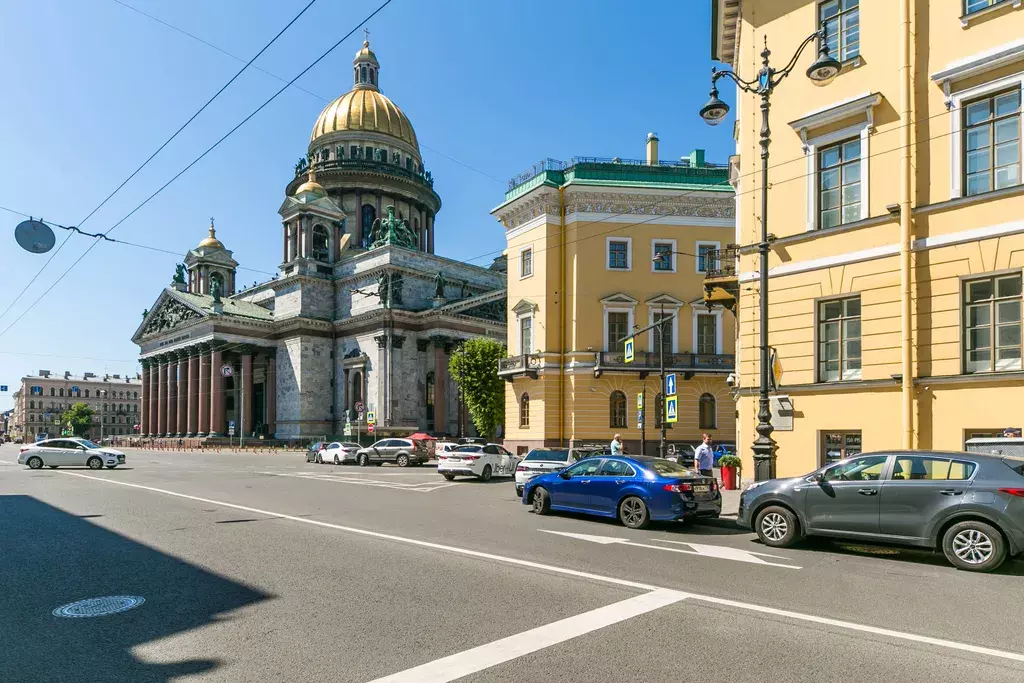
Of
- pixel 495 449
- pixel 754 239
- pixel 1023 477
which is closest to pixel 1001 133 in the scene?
pixel 754 239

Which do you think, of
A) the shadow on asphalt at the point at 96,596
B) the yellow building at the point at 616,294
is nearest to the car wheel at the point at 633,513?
the shadow on asphalt at the point at 96,596

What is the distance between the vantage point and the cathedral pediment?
73062 mm

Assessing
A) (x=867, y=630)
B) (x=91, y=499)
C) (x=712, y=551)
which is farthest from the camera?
(x=91, y=499)

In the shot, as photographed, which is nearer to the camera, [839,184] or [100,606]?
[100,606]

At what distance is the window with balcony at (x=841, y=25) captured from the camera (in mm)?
17328

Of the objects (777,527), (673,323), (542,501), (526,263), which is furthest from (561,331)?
(777,527)

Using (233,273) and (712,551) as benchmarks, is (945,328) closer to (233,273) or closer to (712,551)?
(712,551)

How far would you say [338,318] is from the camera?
68.0m

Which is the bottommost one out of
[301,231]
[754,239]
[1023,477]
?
[1023,477]

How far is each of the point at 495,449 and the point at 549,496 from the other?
545 inches

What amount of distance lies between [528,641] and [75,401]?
562 feet

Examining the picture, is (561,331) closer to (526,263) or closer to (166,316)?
(526,263)

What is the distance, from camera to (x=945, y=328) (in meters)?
15.1

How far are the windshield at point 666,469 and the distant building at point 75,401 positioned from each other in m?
151
